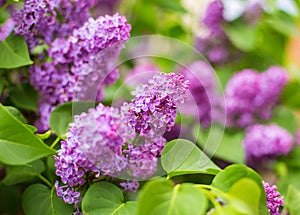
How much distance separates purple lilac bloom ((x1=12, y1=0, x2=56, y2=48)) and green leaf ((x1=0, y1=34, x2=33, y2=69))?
1 cm

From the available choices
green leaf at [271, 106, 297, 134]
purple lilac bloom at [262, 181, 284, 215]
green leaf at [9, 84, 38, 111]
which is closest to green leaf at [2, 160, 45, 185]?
green leaf at [9, 84, 38, 111]

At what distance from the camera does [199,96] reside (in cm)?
89

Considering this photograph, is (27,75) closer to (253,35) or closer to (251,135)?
(251,135)

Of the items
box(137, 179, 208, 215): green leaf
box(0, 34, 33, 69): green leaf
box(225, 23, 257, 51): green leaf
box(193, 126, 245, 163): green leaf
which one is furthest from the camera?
box(225, 23, 257, 51): green leaf

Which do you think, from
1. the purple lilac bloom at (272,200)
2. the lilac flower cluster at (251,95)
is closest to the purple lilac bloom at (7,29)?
the purple lilac bloom at (272,200)

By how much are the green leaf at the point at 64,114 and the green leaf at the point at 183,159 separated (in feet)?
0.37

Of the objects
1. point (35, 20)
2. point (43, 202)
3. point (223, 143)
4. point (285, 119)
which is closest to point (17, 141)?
point (43, 202)

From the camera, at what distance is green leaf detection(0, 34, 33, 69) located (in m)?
0.58

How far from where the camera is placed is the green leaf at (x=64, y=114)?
1.77 feet

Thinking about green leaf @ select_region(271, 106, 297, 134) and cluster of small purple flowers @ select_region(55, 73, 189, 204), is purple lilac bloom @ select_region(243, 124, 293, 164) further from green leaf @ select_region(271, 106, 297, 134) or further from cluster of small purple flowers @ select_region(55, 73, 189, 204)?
cluster of small purple flowers @ select_region(55, 73, 189, 204)

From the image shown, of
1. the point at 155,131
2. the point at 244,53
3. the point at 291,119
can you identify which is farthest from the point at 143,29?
the point at 155,131

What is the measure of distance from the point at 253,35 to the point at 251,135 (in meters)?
0.26

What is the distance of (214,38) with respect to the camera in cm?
104

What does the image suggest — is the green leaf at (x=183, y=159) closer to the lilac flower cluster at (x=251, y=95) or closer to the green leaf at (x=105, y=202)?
the green leaf at (x=105, y=202)
